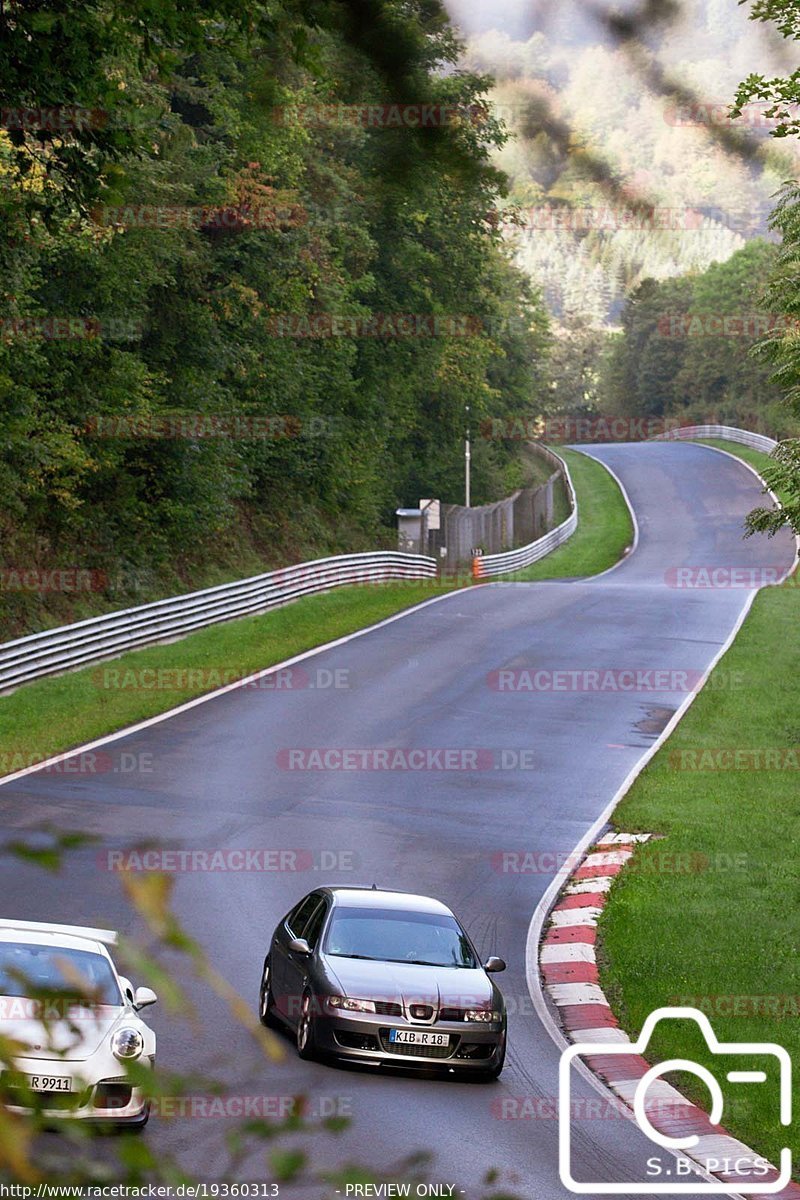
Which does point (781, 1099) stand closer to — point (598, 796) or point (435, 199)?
point (435, 199)

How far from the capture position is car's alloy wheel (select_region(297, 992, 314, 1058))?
12.7 m

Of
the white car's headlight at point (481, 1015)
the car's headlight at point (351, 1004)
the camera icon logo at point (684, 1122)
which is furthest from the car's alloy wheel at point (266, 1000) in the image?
the camera icon logo at point (684, 1122)

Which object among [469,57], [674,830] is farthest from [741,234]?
[674,830]

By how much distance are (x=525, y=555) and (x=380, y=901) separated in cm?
5117

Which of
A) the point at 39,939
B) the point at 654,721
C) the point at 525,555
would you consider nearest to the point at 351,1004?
the point at 39,939

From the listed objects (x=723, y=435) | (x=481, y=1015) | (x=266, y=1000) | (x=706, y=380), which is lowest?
(x=266, y=1000)

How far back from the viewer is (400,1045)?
12711mm

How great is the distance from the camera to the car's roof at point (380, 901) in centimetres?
1433

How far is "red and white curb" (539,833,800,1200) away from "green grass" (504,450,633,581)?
131 feet

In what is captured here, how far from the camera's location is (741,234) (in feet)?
9.16

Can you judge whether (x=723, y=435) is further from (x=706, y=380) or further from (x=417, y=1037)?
(x=417, y=1037)

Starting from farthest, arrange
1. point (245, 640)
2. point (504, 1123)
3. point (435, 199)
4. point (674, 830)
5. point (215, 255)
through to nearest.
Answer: point (215, 255) → point (245, 640) → point (674, 830) → point (504, 1123) → point (435, 199)

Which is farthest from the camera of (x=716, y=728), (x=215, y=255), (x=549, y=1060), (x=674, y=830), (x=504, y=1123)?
(x=215, y=255)

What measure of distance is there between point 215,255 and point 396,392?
62.9 feet
